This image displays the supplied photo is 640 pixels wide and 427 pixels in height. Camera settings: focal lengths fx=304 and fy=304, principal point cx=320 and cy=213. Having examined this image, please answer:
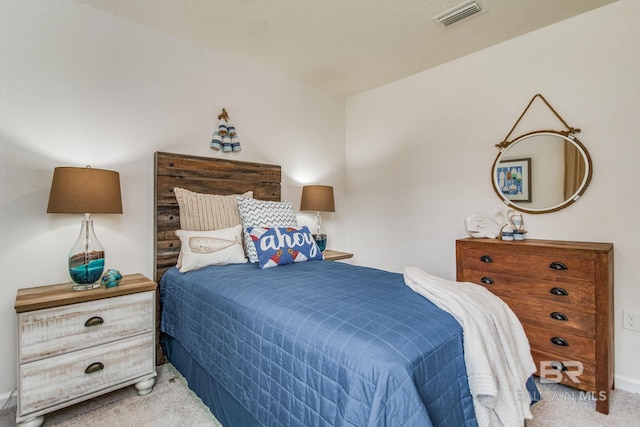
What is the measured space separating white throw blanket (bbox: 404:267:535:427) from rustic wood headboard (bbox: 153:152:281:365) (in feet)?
5.97

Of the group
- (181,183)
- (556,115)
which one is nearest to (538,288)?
(556,115)

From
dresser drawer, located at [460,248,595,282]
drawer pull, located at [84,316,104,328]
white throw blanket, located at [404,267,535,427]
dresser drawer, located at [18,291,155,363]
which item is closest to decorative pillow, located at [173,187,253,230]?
dresser drawer, located at [18,291,155,363]

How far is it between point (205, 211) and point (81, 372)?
1.17 metres

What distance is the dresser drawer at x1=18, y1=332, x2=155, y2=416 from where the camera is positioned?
149 centimetres

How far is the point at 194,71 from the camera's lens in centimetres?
249

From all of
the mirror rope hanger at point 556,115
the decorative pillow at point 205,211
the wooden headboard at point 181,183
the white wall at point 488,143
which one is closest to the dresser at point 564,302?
the white wall at point 488,143

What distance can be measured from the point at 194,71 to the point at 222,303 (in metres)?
1.95

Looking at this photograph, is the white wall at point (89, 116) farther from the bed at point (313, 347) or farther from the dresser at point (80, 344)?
the bed at point (313, 347)

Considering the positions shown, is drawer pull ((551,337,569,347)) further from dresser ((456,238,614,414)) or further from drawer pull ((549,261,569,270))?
drawer pull ((549,261,569,270))

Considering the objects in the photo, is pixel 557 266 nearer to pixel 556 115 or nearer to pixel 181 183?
pixel 556 115

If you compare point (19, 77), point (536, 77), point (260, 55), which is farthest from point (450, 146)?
point (19, 77)

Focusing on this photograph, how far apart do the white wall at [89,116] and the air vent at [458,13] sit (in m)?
1.65

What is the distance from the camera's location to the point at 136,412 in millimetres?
1686

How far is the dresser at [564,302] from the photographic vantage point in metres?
1.74
